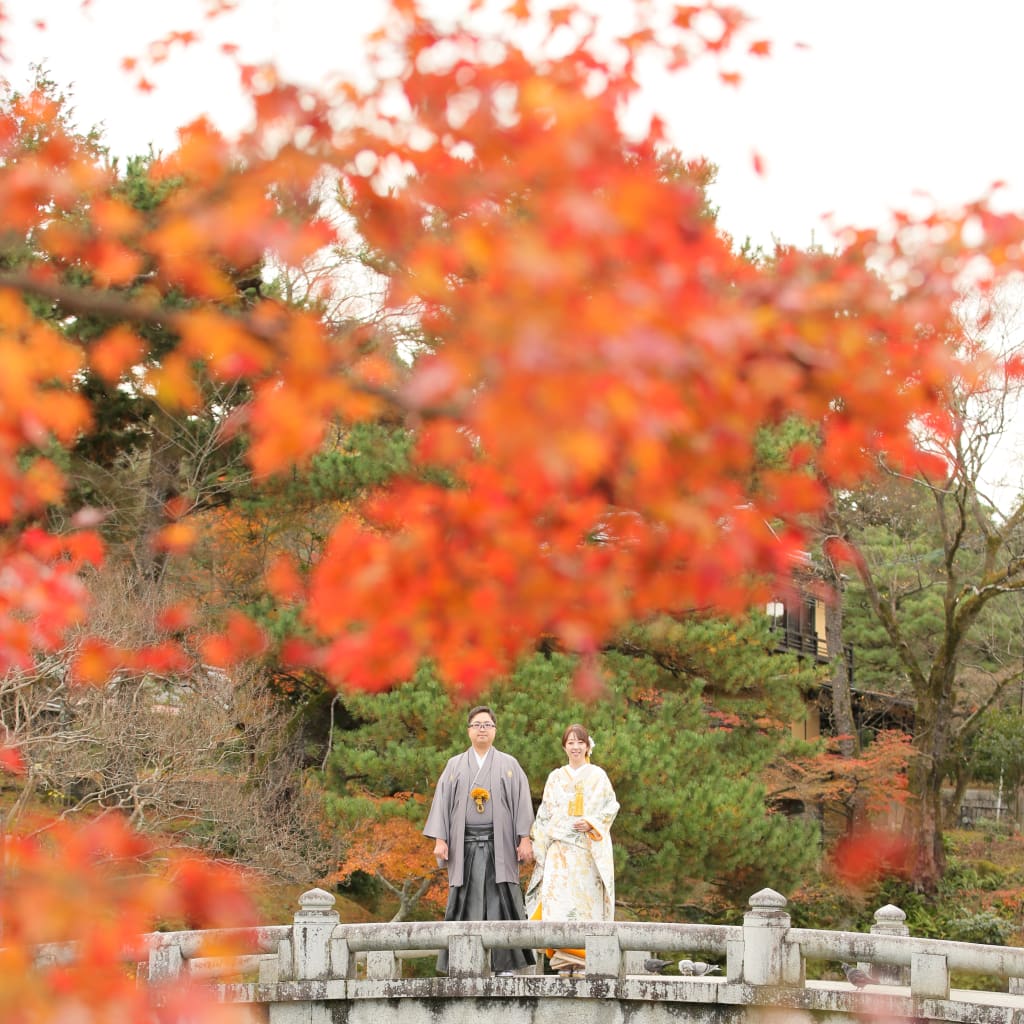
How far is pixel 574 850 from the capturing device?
9.40m

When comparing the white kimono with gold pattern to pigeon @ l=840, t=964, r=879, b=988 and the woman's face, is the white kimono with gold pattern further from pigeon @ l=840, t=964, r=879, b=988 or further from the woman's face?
pigeon @ l=840, t=964, r=879, b=988

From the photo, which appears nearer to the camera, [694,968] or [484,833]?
[484,833]

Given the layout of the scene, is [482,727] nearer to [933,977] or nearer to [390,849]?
[933,977]

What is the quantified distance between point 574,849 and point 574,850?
0.01m

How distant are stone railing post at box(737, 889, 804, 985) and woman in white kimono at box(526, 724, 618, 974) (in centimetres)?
103

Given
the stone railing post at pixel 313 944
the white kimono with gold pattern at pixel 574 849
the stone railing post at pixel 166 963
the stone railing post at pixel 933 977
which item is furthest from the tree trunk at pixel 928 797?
the stone railing post at pixel 166 963

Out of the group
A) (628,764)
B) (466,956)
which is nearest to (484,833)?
(466,956)

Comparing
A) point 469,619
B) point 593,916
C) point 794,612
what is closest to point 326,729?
point 593,916

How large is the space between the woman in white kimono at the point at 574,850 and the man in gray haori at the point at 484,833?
0.58ft

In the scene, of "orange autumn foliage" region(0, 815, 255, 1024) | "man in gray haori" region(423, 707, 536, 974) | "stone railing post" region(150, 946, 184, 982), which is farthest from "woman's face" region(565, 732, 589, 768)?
"orange autumn foliage" region(0, 815, 255, 1024)

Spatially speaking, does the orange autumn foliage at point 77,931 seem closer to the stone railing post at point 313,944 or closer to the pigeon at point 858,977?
the stone railing post at point 313,944

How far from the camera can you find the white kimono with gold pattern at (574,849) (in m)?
9.26

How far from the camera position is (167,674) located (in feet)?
44.8

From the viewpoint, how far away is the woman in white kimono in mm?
9258
